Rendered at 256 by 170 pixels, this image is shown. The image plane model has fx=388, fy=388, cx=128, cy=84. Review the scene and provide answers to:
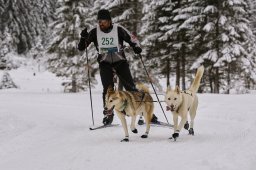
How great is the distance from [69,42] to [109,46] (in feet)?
69.5

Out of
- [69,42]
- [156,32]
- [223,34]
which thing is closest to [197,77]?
[223,34]

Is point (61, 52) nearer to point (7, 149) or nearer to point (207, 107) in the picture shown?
point (207, 107)

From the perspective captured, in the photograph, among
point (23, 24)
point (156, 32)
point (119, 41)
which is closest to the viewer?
point (119, 41)

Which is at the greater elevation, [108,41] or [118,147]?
[108,41]

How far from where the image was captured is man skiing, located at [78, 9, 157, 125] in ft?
25.2

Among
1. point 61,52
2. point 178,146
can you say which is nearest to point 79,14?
point 61,52

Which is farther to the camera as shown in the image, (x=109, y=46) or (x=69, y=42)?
(x=69, y=42)

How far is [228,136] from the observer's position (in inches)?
261

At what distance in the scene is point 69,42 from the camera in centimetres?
2853

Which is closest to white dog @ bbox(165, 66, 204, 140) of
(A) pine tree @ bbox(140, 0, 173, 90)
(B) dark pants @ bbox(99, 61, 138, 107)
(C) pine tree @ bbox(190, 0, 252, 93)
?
(B) dark pants @ bbox(99, 61, 138, 107)

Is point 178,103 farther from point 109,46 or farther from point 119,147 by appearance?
point 109,46

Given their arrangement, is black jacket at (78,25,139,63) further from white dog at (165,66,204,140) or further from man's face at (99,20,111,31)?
white dog at (165,66,204,140)

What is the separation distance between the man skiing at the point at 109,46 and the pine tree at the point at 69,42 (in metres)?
20.0

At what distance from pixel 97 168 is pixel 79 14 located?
994 inches
